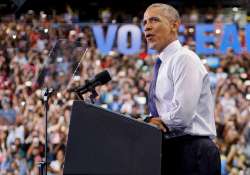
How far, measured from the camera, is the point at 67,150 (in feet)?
5.72

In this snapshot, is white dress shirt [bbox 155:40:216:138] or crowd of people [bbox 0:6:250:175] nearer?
white dress shirt [bbox 155:40:216:138]

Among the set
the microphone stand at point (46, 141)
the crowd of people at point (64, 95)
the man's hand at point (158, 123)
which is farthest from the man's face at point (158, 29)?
the crowd of people at point (64, 95)

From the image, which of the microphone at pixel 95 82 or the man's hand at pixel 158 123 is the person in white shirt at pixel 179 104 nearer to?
the man's hand at pixel 158 123

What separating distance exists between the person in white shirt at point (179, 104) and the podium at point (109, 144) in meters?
0.14

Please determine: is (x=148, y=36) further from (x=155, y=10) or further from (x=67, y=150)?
(x=67, y=150)

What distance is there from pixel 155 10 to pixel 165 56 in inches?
6.6

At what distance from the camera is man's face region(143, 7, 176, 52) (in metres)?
2.00

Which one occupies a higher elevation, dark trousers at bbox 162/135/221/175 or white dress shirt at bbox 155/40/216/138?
white dress shirt at bbox 155/40/216/138

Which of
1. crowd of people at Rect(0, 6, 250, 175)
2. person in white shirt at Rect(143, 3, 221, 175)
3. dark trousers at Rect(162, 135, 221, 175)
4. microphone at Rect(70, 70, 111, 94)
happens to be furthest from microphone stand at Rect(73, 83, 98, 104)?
crowd of people at Rect(0, 6, 250, 175)

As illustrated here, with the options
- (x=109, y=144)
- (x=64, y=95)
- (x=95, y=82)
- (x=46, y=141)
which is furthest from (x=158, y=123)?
(x=64, y=95)

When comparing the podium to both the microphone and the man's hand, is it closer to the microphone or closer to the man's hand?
the man's hand

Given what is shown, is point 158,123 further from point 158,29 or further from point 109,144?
point 158,29

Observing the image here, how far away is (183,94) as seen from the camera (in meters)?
1.87

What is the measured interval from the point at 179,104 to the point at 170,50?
0.77 feet
